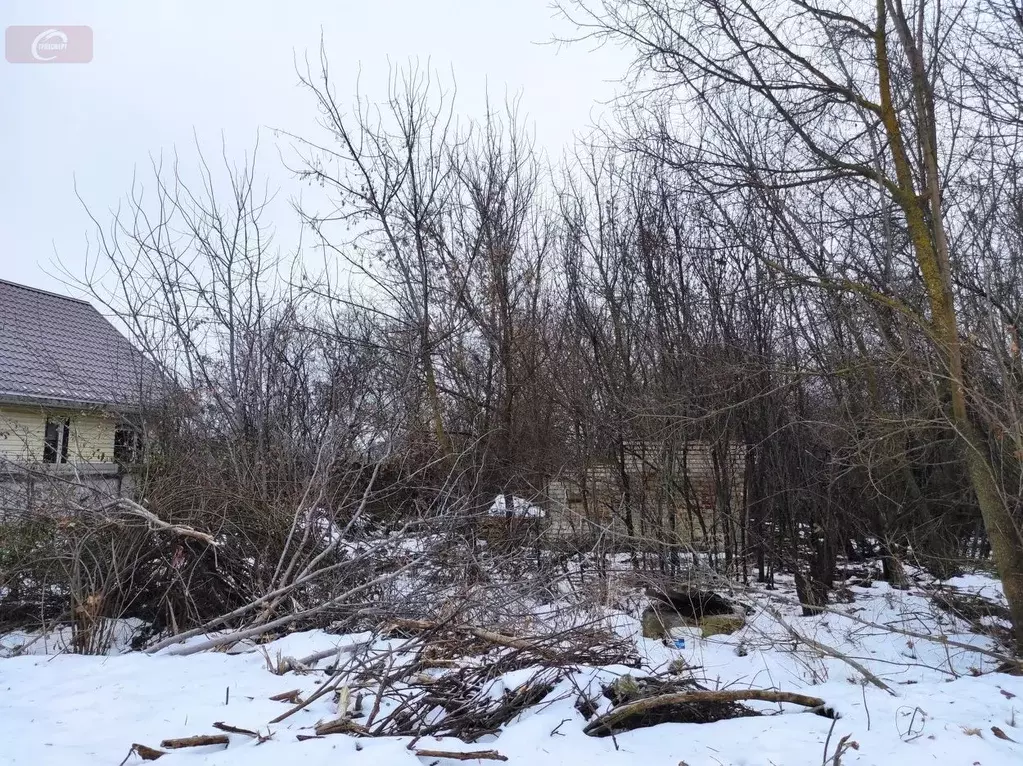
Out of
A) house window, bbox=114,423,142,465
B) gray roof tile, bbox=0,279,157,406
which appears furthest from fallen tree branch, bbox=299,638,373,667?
gray roof tile, bbox=0,279,157,406

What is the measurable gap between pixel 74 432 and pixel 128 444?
7.06 feet

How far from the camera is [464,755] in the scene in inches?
122

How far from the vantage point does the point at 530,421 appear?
10.1 metres

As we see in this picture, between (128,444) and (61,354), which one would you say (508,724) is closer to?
(128,444)

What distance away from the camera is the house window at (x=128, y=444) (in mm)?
8930

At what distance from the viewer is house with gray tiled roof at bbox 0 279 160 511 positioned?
319 inches

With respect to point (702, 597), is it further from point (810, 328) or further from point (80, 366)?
point (80, 366)

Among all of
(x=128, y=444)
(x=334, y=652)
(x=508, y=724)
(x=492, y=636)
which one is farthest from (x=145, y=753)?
(x=128, y=444)

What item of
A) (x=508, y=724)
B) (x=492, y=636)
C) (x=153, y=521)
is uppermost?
(x=153, y=521)

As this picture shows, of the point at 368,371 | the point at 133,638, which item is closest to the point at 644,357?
the point at 368,371

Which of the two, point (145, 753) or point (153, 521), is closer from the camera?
point (145, 753)

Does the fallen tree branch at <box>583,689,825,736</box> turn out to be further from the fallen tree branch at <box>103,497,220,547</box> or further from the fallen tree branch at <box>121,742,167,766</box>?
the fallen tree branch at <box>103,497,220,547</box>

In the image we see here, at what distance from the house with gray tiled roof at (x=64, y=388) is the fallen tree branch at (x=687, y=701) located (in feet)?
17.8

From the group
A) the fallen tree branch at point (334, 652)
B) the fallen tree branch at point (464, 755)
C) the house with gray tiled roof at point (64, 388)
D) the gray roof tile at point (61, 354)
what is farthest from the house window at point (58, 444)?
the fallen tree branch at point (464, 755)
